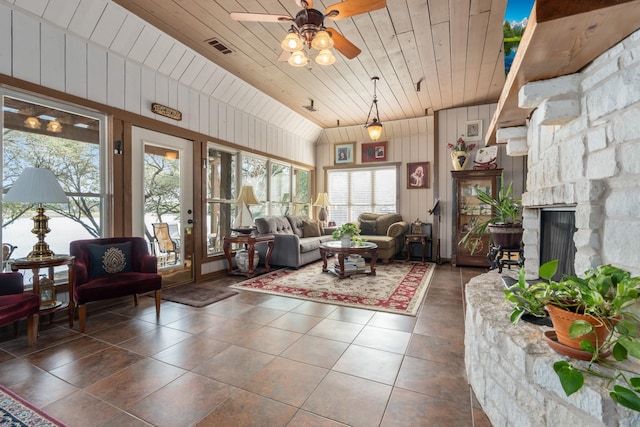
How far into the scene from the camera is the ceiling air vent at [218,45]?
11.4 ft

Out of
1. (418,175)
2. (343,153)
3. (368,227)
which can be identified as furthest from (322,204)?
(418,175)

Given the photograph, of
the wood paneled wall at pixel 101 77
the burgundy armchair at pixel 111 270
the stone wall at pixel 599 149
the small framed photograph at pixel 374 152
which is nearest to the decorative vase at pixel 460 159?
the small framed photograph at pixel 374 152

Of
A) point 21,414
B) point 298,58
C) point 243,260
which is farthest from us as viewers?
point 243,260

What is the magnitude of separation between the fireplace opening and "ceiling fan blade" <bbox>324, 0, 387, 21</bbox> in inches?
74.5

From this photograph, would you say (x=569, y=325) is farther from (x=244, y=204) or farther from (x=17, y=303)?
(x=244, y=204)

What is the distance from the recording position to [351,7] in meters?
2.25

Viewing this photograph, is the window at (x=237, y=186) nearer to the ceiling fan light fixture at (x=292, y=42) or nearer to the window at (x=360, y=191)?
the window at (x=360, y=191)

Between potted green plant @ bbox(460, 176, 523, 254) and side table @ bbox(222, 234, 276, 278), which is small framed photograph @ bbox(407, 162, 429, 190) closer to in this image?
side table @ bbox(222, 234, 276, 278)

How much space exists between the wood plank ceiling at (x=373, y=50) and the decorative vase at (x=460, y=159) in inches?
36.6

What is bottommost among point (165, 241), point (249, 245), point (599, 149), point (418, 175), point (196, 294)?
point (196, 294)

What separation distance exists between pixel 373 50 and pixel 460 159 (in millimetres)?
2891

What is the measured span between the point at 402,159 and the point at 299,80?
3216mm

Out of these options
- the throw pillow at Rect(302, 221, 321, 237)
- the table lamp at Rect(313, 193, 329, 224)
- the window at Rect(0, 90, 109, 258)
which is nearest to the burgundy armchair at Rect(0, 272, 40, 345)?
the window at Rect(0, 90, 109, 258)

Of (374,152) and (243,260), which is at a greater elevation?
(374,152)
